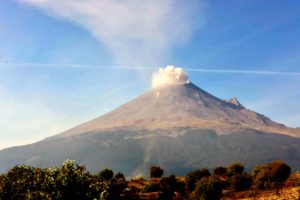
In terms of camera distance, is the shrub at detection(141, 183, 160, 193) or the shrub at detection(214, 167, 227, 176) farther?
the shrub at detection(214, 167, 227, 176)

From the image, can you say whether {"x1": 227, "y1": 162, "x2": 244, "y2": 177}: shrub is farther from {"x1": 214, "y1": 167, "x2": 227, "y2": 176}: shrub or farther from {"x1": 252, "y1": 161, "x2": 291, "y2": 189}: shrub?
{"x1": 252, "y1": 161, "x2": 291, "y2": 189}: shrub

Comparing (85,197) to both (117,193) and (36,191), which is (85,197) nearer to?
(36,191)

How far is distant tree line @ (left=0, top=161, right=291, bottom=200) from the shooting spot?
122 ft

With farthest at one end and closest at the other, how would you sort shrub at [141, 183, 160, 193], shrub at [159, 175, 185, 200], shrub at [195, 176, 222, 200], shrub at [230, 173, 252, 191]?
1. shrub at [141, 183, 160, 193]
2. shrub at [230, 173, 252, 191]
3. shrub at [159, 175, 185, 200]
4. shrub at [195, 176, 222, 200]

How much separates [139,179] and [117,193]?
96.8 ft

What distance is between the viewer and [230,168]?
95438 mm

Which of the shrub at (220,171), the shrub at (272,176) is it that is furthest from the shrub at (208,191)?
the shrub at (220,171)

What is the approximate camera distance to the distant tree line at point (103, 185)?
3728 centimetres

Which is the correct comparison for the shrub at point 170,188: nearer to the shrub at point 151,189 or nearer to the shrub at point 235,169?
the shrub at point 151,189

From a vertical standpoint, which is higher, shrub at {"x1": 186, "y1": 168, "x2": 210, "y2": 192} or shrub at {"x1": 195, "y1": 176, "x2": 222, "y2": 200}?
shrub at {"x1": 186, "y1": 168, "x2": 210, "y2": 192}

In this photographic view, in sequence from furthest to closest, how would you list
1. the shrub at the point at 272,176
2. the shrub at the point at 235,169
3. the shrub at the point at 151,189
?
the shrub at the point at 235,169 < the shrub at the point at 151,189 < the shrub at the point at 272,176

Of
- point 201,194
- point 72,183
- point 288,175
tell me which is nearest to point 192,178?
point 288,175

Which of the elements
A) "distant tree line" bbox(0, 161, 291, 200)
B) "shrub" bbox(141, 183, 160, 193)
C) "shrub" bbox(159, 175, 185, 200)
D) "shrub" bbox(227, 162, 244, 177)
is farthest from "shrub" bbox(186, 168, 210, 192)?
"shrub" bbox(227, 162, 244, 177)

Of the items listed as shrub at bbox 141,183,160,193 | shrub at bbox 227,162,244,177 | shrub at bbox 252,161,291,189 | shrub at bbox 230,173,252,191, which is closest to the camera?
shrub at bbox 252,161,291,189
